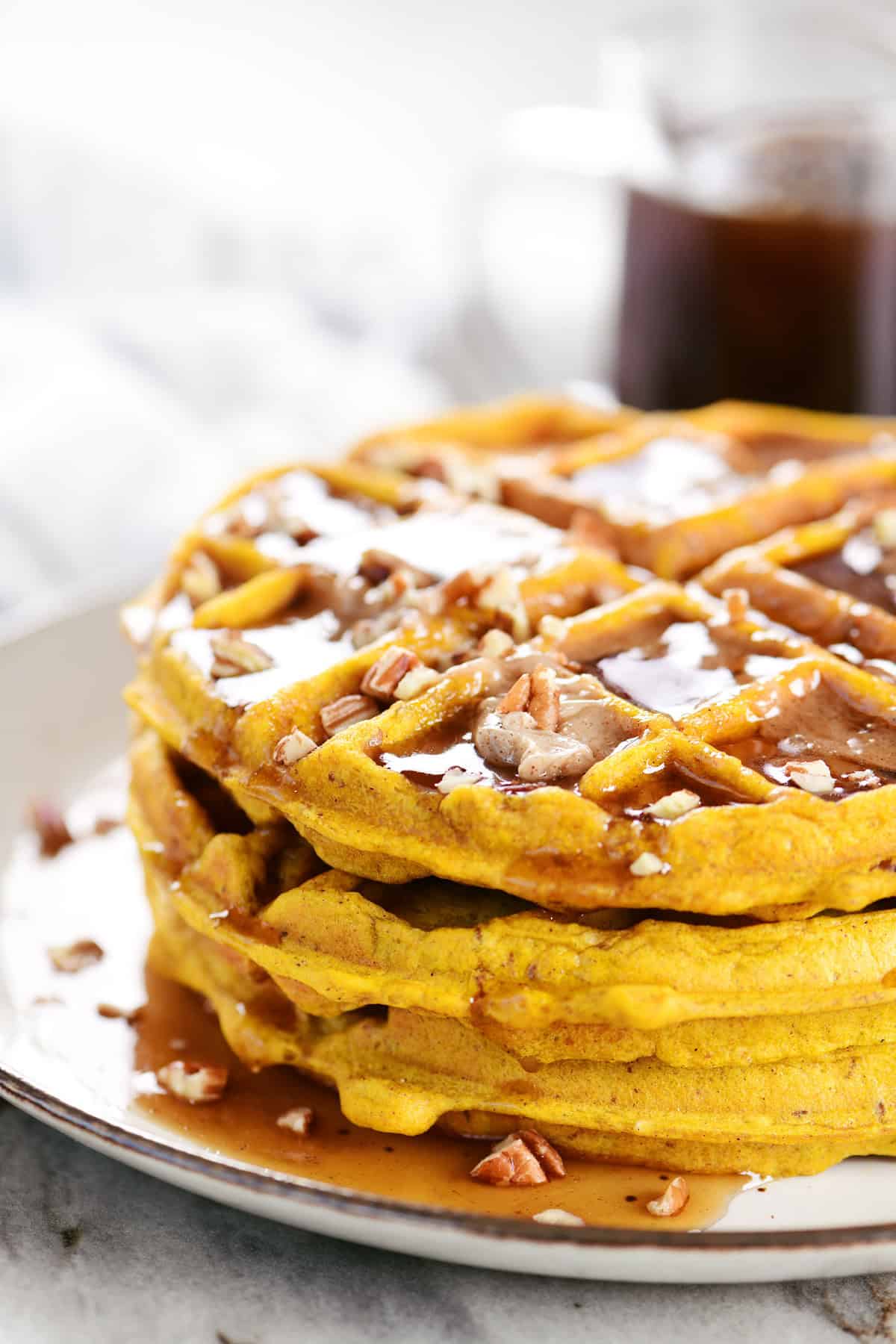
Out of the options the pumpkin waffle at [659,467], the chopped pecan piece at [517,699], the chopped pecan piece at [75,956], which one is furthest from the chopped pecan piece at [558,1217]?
the pumpkin waffle at [659,467]

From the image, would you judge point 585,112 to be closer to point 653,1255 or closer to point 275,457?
point 275,457

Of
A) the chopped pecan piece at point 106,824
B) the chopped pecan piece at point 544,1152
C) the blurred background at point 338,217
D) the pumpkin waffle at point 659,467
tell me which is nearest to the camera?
the chopped pecan piece at point 544,1152

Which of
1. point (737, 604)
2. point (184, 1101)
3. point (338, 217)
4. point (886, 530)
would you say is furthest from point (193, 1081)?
point (338, 217)

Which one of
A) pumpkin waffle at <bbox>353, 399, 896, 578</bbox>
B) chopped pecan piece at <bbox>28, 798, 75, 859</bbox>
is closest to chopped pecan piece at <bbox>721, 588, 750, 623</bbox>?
pumpkin waffle at <bbox>353, 399, 896, 578</bbox>

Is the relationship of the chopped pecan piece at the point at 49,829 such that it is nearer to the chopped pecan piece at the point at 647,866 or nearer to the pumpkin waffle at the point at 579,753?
the pumpkin waffle at the point at 579,753

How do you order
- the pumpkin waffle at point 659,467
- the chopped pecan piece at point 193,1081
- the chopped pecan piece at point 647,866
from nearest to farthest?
1. the chopped pecan piece at point 647,866
2. the chopped pecan piece at point 193,1081
3. the pumpkin waffle at point 659,467

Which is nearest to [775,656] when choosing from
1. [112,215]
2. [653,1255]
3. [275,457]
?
[653,1255]
